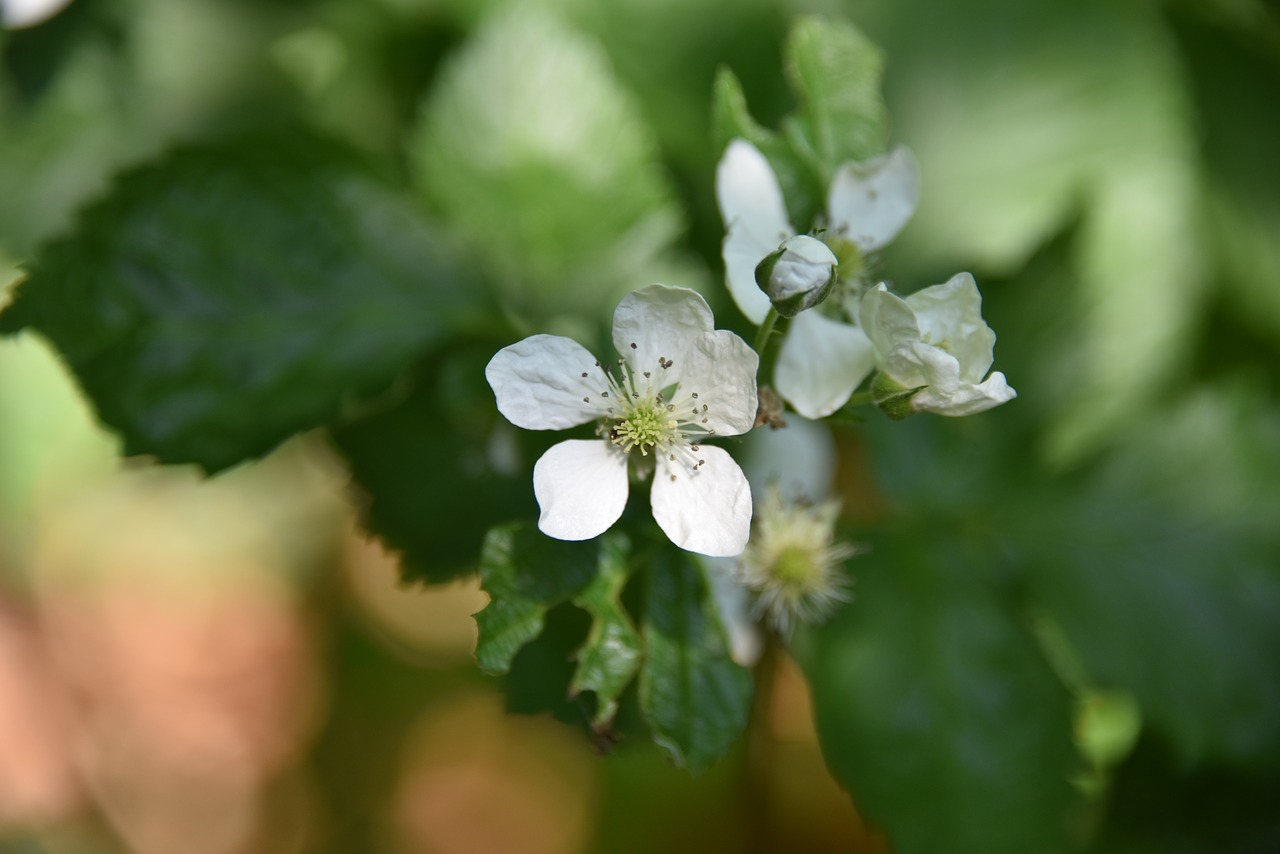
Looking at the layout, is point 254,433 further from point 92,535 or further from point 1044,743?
point 92,535

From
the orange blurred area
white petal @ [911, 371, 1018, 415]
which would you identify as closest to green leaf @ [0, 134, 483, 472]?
white petal @ [911, 371, 1018, 415]

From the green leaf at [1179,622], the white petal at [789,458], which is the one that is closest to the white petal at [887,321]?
the white petal at [789,458]

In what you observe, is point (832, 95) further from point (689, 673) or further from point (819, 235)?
point (689, 673)

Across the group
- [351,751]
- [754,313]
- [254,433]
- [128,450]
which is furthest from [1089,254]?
[351,751]

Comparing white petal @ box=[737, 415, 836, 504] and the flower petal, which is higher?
the flower petal

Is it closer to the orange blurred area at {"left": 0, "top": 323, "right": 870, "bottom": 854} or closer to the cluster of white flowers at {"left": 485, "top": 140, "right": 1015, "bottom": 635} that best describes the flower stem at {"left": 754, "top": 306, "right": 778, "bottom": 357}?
the cluster of white flowers at {"left": 485, "top": 140, "right": 1015, "bottom": 635}

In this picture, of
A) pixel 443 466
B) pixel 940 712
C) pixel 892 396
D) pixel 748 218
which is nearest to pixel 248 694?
pixel 443 466

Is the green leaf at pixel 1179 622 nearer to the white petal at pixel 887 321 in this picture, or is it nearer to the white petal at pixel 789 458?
the white petal at pixel 789 458
